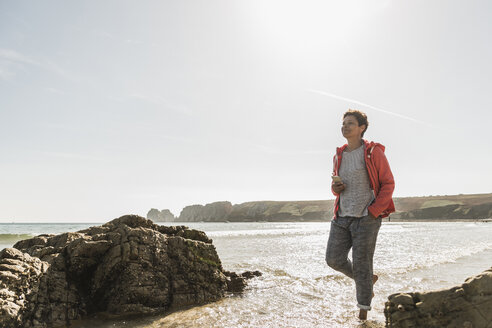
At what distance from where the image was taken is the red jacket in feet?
12.3

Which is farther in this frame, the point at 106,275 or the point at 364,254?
the point at 106,275

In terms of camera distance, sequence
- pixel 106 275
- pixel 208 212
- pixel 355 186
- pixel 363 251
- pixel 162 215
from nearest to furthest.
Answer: pixel 363 251
pixel 355 186
pixel 106 275
pixel 208 212
pixel 162 215

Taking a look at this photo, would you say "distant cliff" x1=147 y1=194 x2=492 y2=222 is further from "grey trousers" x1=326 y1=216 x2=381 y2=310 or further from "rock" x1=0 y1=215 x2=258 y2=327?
"rock" x1=0 y1=215 x2=258 y2=327

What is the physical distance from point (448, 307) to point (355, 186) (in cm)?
192

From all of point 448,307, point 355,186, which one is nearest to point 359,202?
point 355,186

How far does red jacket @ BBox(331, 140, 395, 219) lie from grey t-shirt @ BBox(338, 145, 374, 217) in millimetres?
90

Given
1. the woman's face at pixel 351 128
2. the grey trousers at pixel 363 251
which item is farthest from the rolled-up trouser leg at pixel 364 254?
the woman's face at pixel 351 128

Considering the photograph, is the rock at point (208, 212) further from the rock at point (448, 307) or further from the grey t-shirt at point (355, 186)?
the rock at point (448, 307)

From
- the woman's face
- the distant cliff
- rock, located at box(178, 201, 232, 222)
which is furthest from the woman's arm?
rock, located at box(178, 201, 232, 222)

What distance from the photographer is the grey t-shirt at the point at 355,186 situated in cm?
398

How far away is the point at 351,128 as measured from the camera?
4.20 meters

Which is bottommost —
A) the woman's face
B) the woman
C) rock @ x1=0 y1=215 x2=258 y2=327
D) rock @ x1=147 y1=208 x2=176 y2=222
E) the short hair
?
rock @ x1=147 y1=208 x2=176 y2=222

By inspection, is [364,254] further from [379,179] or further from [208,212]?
[208,212]

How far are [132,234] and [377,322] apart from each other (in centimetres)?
380
